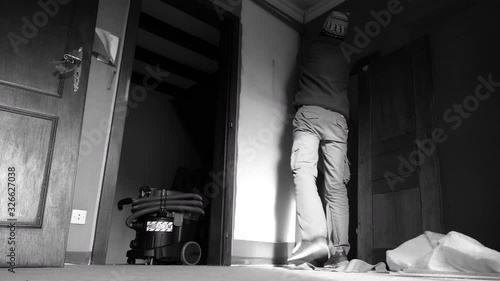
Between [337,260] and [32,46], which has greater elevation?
[32,46]

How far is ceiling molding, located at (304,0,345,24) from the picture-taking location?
11.5 ft

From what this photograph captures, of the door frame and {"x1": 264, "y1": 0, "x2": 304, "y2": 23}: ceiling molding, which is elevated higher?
{"x1": 264, "y1": 0, "x2": 304, "y2": 23}: ceiling molding

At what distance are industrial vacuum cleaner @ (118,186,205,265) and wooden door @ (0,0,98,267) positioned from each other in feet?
2.53

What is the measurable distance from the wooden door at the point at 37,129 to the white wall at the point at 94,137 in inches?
15.0

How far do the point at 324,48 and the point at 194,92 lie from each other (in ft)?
10.1

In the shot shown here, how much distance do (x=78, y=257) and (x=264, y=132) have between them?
1.68m

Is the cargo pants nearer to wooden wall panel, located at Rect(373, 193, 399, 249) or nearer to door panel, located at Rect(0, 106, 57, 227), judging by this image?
wooden wall panel, located at Rect(373, 193, 399, 249)

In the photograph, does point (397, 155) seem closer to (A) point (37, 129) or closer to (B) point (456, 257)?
(B) point (456, 257)

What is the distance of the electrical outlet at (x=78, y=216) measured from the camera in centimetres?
205

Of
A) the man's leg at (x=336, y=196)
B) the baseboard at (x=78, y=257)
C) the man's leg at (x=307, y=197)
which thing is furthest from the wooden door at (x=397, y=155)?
the baseboard at (x=78, y=257)

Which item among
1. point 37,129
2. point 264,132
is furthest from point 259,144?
point 37,129

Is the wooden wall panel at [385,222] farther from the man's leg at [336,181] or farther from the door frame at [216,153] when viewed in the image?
the door frame at [216,153]

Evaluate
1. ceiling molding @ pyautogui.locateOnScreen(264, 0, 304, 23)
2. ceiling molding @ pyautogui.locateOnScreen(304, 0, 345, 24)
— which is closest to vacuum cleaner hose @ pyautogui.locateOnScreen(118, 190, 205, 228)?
ceiling molding @ pyautogui.locateOnScreen(264, 0, 304, 23)

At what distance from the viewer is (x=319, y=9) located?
3.60 meters
